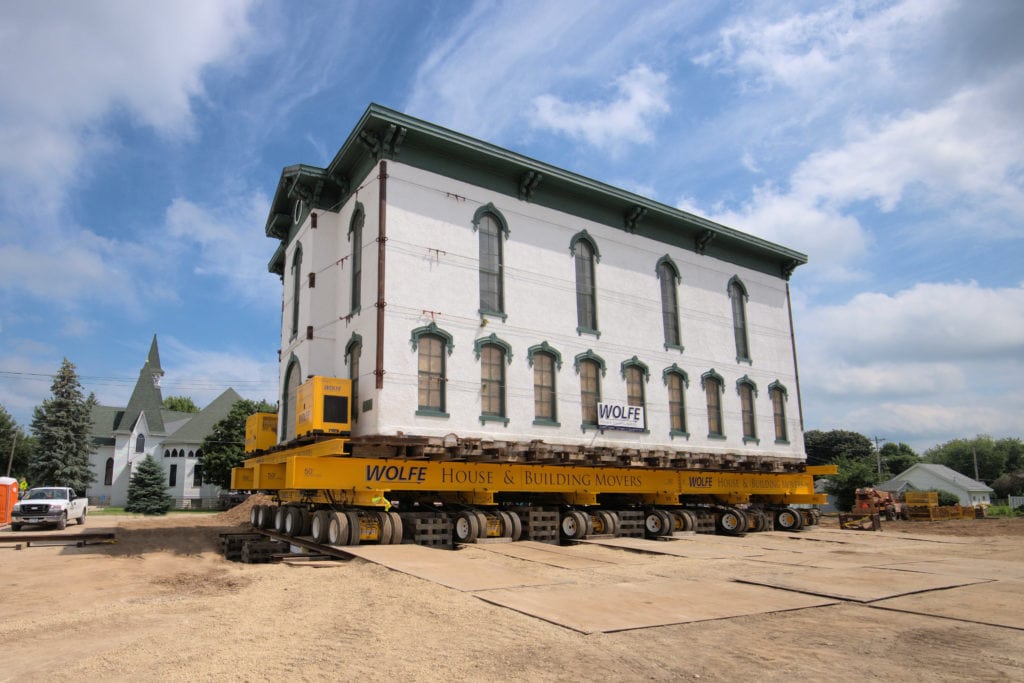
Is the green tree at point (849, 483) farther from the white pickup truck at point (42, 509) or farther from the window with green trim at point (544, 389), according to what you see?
the white pickup truck at point (42, 509)

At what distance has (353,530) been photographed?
50.7 ft

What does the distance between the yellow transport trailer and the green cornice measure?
696 centimetres

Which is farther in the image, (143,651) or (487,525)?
(487,525)

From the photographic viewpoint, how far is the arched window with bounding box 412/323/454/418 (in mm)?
18594

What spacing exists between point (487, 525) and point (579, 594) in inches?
330

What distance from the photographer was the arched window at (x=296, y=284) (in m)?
23.6

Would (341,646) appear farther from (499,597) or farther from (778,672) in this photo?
(778,672)

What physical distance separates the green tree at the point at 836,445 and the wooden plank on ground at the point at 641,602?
81294 mm

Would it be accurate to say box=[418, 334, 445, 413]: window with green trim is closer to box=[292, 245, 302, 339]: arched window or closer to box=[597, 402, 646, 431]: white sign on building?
box=[597, 402, 646, 431]: white sign on building

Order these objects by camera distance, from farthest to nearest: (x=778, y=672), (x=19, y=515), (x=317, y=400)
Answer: (x=19, y=515) < (x=317, y=400) < (x=778, y=672)

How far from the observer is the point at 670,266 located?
26.1 metres

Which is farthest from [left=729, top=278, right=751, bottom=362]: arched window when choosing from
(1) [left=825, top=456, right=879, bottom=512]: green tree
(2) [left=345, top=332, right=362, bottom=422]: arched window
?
(1) [left=825, top=456, right=879, bottom=512]: green tree

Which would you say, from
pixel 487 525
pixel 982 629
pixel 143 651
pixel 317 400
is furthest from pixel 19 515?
A: pixel 982 629

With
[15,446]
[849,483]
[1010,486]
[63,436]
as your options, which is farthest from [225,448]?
[1010,486]
